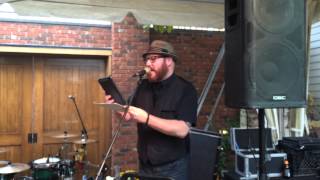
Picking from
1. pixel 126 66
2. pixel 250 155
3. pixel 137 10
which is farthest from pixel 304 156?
pixel 126 66

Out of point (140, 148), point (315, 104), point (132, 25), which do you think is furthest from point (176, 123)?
point (315, 104)

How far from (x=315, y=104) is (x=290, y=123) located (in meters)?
1.62

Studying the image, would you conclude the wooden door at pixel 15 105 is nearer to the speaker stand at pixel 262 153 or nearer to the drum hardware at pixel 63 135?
the drum hardware at pixel 63 135

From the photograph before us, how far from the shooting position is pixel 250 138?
13.5ft

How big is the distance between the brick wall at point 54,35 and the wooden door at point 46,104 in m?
0.28

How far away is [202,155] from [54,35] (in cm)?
279

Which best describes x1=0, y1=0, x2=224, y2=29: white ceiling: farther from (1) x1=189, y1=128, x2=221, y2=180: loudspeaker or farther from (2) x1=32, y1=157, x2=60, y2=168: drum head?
(2) x1=32, y1=157, x2=60, y2=168: drum head

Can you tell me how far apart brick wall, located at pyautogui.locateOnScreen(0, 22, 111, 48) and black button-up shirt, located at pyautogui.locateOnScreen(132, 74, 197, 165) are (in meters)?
2.85

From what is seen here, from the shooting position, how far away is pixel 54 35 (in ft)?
16.7

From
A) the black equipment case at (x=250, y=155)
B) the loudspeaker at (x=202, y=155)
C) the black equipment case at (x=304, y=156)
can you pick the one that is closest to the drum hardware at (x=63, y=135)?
the loudspeaker at (x=202, y=155)

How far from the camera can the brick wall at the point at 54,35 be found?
16.1 feet

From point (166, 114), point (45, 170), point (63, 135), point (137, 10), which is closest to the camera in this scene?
point (166, 114)

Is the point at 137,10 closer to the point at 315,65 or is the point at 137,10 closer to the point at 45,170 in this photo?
the point at 45,170

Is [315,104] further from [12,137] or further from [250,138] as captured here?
[12,137]
